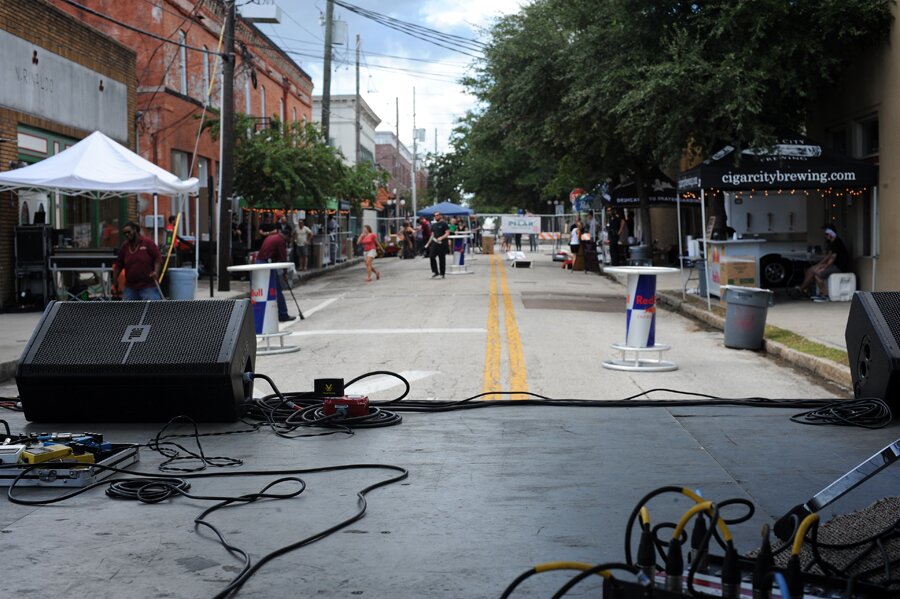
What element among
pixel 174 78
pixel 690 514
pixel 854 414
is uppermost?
pixel 174 78

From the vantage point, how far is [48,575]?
4.30m

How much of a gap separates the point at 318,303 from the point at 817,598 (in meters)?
20.7

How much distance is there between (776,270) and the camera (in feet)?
75.6

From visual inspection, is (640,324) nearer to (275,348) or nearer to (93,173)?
(275,348)

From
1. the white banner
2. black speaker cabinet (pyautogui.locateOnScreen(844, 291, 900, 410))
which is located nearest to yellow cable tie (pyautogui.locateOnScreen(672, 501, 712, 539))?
black speaker cabinet (pyautogui.locateOnScreen(844, 291, 900, 410))

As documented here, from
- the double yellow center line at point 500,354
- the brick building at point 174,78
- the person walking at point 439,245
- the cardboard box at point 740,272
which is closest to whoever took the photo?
the double yellow center line at point 500,354

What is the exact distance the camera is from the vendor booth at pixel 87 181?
19.0 m

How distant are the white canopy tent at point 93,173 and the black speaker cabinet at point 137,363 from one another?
470 inches

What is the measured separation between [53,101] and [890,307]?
19845 mm

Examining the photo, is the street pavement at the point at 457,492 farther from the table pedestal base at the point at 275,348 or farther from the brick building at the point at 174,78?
the brick building at the point at 174,78

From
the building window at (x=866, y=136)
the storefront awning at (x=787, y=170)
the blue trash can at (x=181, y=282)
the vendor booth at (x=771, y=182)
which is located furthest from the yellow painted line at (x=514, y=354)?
the building window at (x=866, y=136)

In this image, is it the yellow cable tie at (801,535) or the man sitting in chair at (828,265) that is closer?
the yellow cable tie at (801,535)

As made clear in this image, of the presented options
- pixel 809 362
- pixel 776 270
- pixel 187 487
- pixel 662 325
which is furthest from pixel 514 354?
pixel 776 270

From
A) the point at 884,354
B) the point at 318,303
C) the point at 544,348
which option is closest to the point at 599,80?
the point at 318,303
